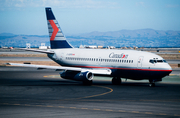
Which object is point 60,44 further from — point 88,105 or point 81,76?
point 88,105

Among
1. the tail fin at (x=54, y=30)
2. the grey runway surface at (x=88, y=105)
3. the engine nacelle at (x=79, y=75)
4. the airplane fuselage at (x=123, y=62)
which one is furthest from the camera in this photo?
the tail fin at (x=54, y=30)

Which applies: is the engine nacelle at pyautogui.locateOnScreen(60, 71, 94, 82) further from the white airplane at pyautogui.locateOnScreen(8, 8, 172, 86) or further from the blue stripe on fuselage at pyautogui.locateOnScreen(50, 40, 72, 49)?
the blue stripe on fuselage at pyautogui.locateOnScreen(50, 40, 72, 49)

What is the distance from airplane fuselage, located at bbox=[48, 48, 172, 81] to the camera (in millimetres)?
37562

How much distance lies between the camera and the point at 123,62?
39688 mm

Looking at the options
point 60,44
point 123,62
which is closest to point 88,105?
point 123,62

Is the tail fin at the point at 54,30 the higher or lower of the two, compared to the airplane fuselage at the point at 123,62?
higher

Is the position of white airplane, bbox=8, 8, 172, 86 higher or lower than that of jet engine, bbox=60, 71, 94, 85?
higher

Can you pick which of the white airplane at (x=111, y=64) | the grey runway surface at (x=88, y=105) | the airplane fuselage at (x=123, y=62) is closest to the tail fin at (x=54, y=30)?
the white airplane at (x=111, y=64)

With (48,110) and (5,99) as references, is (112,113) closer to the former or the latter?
(48,110)

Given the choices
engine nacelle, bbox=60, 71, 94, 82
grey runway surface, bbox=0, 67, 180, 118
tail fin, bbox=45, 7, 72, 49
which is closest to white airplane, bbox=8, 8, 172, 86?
engine nacelle, bbox=60, 71, 94, 82

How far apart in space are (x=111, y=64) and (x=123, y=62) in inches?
75.2

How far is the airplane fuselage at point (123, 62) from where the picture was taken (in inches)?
1479

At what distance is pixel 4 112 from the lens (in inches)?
827

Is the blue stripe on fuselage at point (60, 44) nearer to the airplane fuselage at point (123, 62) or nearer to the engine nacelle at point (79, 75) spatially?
the airplane fuselage at point (123, 62)
